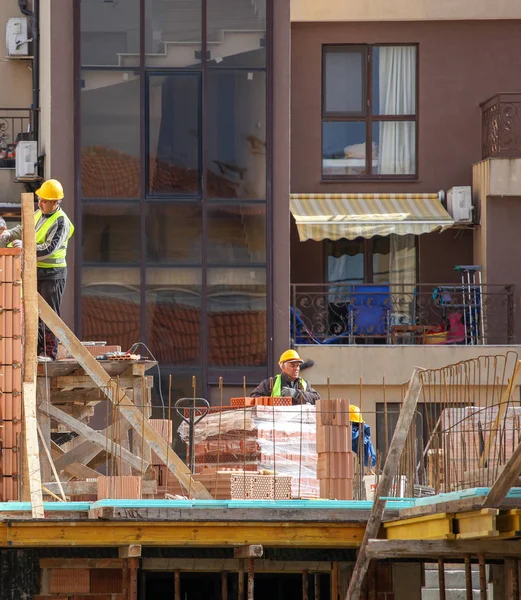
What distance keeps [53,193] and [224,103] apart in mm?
8438

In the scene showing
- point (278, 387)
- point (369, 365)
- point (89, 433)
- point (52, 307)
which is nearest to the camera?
point (89, 433)

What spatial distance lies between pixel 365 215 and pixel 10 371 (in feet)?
42.0

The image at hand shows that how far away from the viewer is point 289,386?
816 inches

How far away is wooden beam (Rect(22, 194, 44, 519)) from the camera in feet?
56.0

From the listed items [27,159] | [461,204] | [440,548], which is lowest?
[440,548]

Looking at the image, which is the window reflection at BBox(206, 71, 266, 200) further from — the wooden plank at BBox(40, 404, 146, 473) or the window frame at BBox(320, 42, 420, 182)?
the wooden plank at BBox(40, 404, 146, 473)

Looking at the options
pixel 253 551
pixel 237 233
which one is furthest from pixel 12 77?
pixel 253 551

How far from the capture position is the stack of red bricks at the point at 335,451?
17.5m

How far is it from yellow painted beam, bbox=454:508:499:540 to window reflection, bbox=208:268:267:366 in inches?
502

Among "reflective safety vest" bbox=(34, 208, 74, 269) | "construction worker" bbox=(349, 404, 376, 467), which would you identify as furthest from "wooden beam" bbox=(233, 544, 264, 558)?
"reflective safety vest" bbox=(34, 208, 74, 269)

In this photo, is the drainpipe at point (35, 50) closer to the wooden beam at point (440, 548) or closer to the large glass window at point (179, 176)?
the large glass window at point (179, 176)

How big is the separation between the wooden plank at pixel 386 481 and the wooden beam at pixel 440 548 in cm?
36

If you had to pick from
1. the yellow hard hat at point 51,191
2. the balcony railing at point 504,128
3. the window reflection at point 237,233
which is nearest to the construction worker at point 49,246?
the yellow hard hat at point 51,191

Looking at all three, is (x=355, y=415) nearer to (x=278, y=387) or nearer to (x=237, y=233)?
(x=278, y=387)
